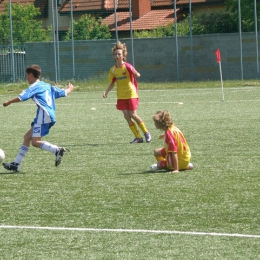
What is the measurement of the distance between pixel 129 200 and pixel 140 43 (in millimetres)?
31830

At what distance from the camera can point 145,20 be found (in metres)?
46.7

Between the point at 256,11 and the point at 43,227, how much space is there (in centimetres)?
3199

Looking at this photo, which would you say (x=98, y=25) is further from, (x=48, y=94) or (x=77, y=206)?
(x=77, y=206)

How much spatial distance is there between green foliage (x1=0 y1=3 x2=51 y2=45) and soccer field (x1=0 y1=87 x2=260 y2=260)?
78.9 ft

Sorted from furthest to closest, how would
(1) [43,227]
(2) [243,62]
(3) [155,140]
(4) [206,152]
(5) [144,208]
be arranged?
1. (2) [243,62]
2. (3) [155,140]
3. (4) [206,152]
4. (5) [144,208]
5. (1) [43,227]

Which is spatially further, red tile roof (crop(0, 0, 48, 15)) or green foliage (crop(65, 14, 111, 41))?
red tile roof (crop(0, 0, 48, 15))

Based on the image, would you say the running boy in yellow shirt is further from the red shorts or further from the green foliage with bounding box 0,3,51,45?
the green foliage with bounding box 0,3,51,45

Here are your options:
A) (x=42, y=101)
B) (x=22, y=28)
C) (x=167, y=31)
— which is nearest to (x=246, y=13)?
(x=167, y=31)

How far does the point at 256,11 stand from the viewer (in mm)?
38531

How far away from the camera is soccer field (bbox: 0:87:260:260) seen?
Answer: 23.0 ft

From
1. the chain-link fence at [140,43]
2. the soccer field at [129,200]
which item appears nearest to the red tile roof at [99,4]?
the chain-link fence at [140,43]

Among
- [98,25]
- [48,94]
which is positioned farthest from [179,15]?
[48,94]

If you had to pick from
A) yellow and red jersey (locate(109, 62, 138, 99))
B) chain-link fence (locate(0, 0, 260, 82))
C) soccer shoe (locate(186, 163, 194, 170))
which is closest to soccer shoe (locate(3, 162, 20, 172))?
soccer shoe (locate(186, 163, 194, 170))

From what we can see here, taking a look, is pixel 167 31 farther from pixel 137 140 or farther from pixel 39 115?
pixel 39 115
